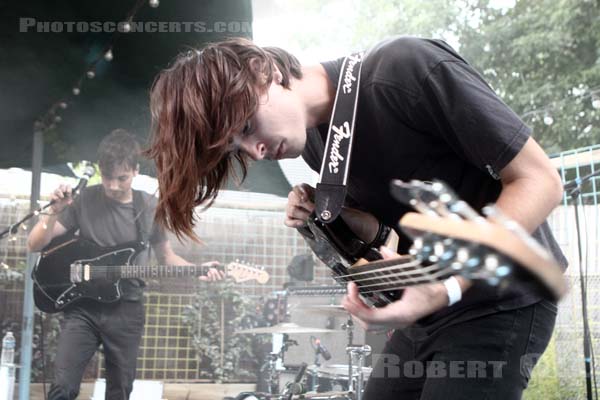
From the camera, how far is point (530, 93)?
5746mm

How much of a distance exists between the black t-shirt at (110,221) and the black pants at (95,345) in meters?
0.21

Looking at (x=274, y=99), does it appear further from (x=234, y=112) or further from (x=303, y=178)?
(x=303, y=178)

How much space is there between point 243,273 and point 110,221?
1066mm

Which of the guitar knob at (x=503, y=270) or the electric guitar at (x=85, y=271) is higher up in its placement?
the electric guitar at (x=85, y=271)

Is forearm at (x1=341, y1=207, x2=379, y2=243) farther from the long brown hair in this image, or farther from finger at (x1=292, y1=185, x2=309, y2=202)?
the long brown hair

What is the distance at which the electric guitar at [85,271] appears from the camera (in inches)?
186

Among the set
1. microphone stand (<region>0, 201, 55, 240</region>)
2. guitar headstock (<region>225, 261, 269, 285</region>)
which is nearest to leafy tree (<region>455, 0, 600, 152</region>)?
guitar headstock (<region>225, 261, 269, 285</region>)

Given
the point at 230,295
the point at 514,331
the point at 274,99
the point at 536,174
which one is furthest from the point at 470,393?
the point at 230,295

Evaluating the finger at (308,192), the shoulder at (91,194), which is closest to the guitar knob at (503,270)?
the finger at (308,192)

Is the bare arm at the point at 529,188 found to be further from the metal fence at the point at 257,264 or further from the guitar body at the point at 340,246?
the metal fence at the point at 257,264

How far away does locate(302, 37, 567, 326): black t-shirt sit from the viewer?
4.23 ft

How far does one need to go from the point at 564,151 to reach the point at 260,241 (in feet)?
8.21

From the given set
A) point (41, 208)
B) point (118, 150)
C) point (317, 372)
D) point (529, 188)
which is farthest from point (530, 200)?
point (41, 208)

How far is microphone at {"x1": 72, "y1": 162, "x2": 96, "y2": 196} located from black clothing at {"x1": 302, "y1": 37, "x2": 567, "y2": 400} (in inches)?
151
